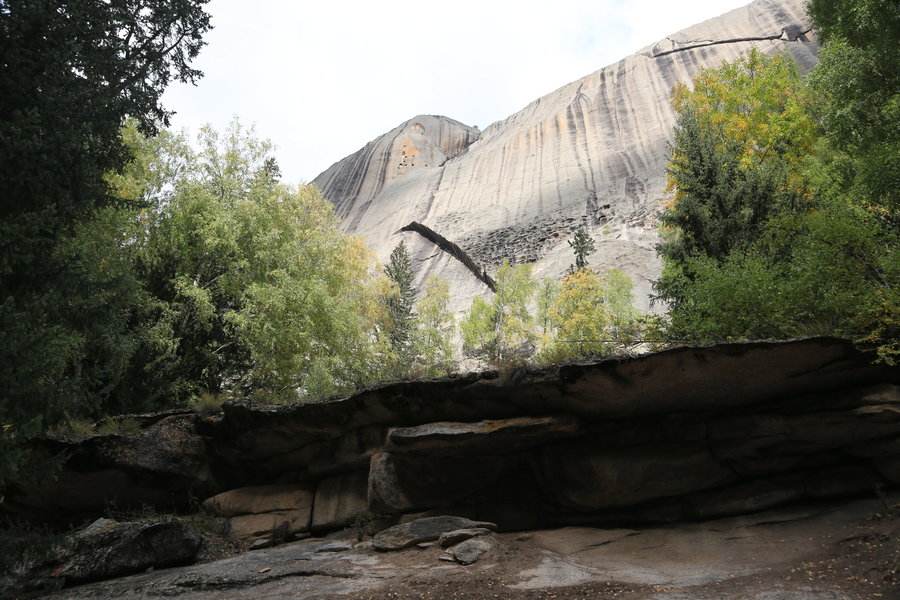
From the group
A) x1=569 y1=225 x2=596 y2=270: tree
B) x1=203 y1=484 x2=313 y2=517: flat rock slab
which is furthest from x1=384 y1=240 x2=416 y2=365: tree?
x1=203 y1=484 x2=313 y2=517: flat rock slab

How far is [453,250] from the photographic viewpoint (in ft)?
127

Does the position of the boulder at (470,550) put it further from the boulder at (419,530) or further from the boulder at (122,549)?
the boulder at (122,549)

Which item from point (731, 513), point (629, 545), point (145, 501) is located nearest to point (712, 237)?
point (731, 513)

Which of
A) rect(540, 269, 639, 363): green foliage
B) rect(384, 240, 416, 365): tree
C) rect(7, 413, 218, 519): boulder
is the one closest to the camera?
rect(7, 413, 218, 519): boulder

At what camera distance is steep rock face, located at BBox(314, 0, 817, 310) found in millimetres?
35125

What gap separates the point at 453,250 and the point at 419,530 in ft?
98.9

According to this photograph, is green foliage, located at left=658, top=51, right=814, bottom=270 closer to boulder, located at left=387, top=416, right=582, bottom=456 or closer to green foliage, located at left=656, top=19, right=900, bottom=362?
green foliage, located at left=656, top=19, right=900, bottom=362

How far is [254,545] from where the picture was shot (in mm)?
10477

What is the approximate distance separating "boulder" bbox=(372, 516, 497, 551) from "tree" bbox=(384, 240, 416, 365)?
1438cm

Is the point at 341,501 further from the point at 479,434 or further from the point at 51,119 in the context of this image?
the point at 51,119

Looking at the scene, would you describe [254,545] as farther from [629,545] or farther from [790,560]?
[790,560]

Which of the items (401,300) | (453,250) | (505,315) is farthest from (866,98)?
(453,250)

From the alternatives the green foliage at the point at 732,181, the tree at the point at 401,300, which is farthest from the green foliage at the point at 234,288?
the green foliage at the point at 732,181

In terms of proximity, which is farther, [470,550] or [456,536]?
[456,536]
